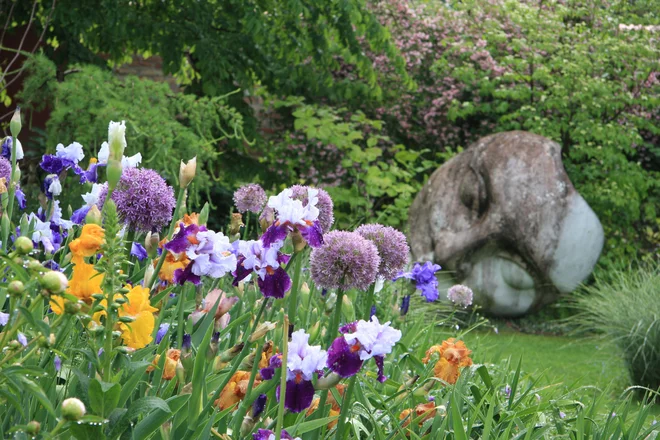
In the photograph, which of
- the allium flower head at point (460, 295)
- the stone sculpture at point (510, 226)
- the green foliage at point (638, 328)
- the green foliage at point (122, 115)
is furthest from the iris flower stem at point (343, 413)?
the stone sculpture at point (510, 226)

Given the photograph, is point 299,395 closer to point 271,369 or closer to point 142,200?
point 271,369

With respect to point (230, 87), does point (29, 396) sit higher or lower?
higher

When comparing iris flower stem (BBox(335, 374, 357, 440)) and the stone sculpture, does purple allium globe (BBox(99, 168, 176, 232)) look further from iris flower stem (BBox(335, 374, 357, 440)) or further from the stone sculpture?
the stone sculpture

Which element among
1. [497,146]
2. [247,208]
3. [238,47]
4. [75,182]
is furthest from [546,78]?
[247,208]

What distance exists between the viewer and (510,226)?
833 centimetres

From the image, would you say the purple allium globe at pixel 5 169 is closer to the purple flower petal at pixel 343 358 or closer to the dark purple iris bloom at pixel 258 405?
the dark purple iris bloom at pixel 258 405

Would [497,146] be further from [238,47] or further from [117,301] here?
[117,301]

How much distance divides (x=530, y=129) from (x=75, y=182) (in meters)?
5.95

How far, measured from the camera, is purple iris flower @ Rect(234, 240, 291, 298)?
1557 millimetres

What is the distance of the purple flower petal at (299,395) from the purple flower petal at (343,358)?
0.25 ft

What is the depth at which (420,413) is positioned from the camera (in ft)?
6.39

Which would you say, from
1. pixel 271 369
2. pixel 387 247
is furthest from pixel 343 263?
pixel 387 247

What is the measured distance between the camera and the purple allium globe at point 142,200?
1677 mm

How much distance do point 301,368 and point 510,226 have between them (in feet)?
23.6
